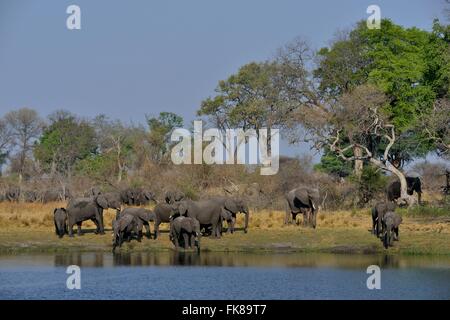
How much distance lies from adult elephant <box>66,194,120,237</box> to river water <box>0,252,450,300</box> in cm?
382

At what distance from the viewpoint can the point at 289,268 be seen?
3155 centimetres

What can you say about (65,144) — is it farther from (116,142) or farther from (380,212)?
(380,212)

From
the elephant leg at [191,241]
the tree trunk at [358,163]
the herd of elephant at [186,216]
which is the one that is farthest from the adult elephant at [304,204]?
the tree trunk at [358,163]

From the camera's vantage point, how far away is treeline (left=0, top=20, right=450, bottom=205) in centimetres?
5294

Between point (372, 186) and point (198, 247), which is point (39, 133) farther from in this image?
point (198, 247)

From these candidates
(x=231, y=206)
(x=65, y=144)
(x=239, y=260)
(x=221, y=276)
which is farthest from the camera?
(x=65, y=144)

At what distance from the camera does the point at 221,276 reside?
1169 inches

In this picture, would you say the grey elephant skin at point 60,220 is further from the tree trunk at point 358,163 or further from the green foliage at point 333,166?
the green foliage at point 333,166

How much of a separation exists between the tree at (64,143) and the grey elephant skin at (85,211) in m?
36.8

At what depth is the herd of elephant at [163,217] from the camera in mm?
35594

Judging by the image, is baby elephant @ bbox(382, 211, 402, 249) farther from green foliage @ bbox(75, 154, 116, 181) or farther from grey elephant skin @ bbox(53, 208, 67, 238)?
green foliage @ bbox(75, 154, 116, 181)

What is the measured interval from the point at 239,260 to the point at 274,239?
422cm

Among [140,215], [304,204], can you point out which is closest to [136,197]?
[304,204]
